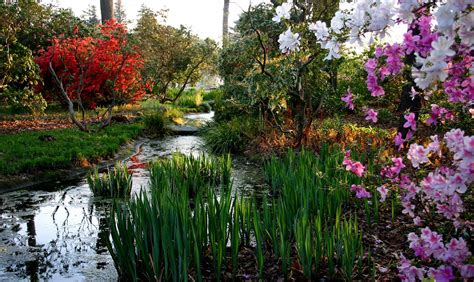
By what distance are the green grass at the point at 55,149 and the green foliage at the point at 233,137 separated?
2.13 metres

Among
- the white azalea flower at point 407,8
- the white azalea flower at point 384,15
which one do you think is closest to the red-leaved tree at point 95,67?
the white azalea flower at point 384,15

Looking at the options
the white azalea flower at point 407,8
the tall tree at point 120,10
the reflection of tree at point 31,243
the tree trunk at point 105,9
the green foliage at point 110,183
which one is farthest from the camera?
the tall tree at point 120,10

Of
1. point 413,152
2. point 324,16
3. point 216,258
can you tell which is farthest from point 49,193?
point 324,16

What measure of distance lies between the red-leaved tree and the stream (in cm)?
457

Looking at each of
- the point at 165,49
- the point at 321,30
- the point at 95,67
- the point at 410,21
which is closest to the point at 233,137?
the point at 95,67

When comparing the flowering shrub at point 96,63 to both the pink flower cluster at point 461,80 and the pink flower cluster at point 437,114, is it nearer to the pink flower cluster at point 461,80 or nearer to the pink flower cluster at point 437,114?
the pink flower cluster at point 437,114

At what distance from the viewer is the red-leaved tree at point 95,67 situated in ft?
39.2

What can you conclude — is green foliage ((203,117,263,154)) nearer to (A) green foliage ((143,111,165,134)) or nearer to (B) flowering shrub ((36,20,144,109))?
(A) green foliage ((143,111,165,134))

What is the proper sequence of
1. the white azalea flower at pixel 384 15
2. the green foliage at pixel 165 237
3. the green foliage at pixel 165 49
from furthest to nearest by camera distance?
1. the green foliage at pixel 165 49
2. the green foliage at pixel 165 237
3. the white azalea flower at pixel 384 15

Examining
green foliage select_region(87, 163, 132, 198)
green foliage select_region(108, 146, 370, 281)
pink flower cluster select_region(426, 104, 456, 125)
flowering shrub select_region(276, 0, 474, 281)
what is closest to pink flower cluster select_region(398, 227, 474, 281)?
flowering shrub select_region(276, 0, 474, 281)

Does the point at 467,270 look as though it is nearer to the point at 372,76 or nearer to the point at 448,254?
the point at 448,254

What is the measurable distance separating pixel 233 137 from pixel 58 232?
5.84 meters

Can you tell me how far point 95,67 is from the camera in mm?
13320

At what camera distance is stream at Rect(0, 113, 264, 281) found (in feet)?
12.7
